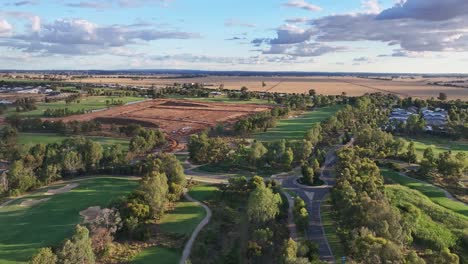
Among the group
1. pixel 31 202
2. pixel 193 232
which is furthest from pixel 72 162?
pixel 193 232

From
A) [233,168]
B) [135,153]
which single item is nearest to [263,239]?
[233,168]

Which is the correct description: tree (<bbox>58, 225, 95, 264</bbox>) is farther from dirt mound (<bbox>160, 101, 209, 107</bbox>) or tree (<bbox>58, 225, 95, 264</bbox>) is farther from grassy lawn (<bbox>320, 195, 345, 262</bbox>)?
dirt mound (<bbox>160, 101, 209, 107</bbox>)

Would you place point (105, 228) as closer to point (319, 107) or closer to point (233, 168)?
point (233, 168)

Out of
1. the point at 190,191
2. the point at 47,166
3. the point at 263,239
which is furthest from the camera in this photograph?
the point at 47,166

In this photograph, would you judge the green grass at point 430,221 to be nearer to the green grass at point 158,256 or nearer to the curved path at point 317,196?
the curved path at point 317,196

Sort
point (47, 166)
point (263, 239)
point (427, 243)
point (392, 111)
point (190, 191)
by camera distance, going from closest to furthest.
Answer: point (263, 239), point (427, 243), point (190, 191), point (47, 166), point (392, 111)

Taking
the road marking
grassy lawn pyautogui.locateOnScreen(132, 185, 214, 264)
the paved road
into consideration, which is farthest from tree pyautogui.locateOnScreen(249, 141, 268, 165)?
the road marking

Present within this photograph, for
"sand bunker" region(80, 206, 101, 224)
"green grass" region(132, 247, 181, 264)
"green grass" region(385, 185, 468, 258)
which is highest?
"green grass" region(385, 185, 468, 258)
